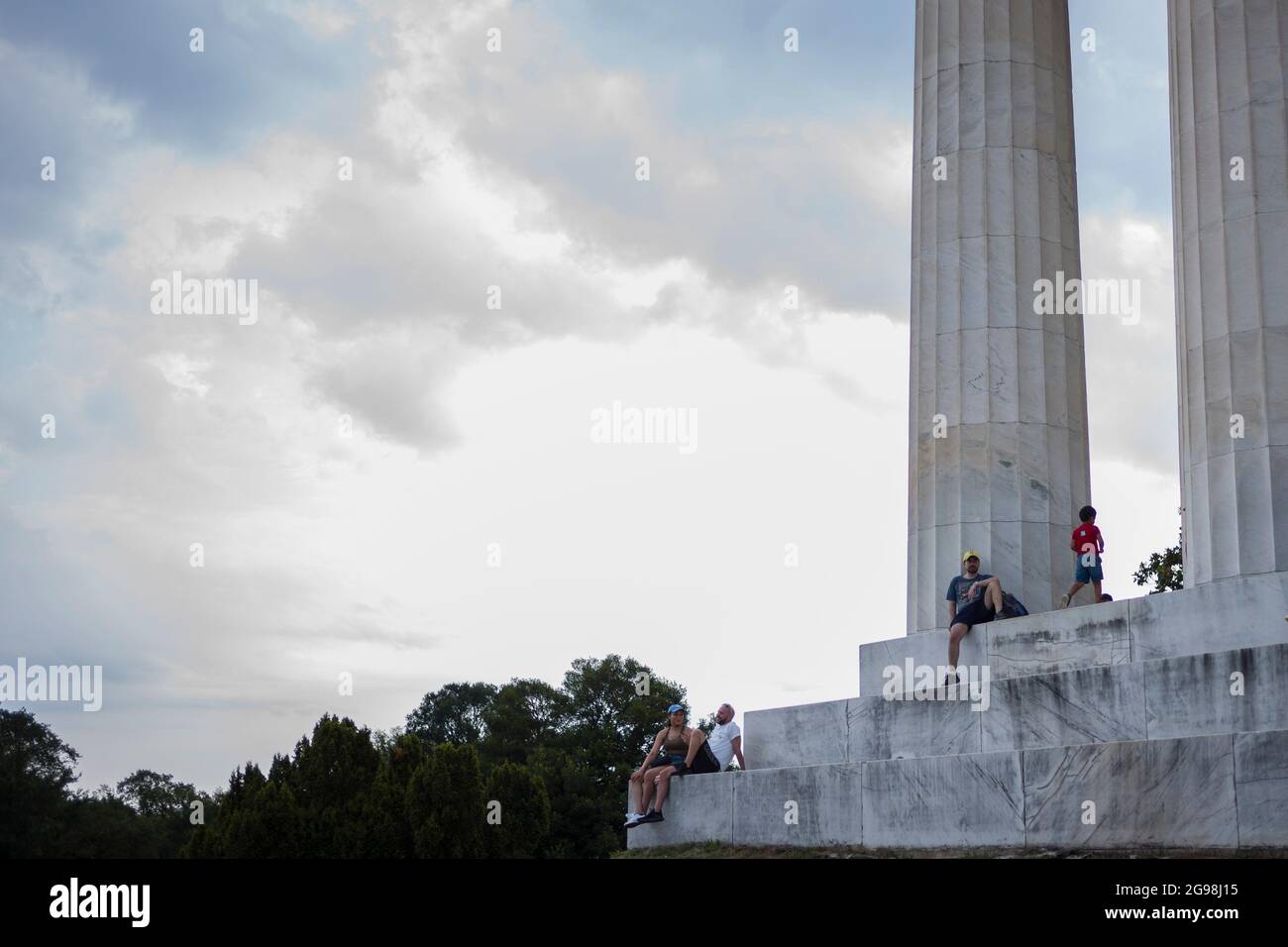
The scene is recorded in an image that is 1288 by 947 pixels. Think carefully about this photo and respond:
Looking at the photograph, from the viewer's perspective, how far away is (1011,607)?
34.0 metres

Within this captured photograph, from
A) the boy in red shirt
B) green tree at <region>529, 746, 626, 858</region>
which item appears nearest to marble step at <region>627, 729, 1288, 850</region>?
the boy in red shirt

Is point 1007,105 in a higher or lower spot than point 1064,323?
higher

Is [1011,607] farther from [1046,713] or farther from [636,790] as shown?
[636,790]

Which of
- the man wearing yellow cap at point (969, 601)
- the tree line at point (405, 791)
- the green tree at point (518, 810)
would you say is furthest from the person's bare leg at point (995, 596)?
the green tree at point (518, 810)

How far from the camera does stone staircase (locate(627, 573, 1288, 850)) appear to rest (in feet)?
76.9

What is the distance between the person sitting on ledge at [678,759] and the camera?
1414 inches

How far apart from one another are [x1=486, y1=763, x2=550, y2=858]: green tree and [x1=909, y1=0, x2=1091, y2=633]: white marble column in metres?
75.6

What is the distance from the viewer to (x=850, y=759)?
33.1 meters

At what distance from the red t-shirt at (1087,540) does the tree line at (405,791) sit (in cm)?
2904

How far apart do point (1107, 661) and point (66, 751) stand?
137m

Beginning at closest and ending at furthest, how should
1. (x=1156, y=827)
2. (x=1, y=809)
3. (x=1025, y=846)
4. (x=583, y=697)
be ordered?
(x=1156, y=827), (x=1025, y=846), (x=1, y=809), (x=583, y=697)

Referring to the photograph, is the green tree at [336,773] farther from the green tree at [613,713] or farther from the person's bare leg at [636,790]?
the person's bare leg at [636,790]

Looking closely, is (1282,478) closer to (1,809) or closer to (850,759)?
(850,759)
